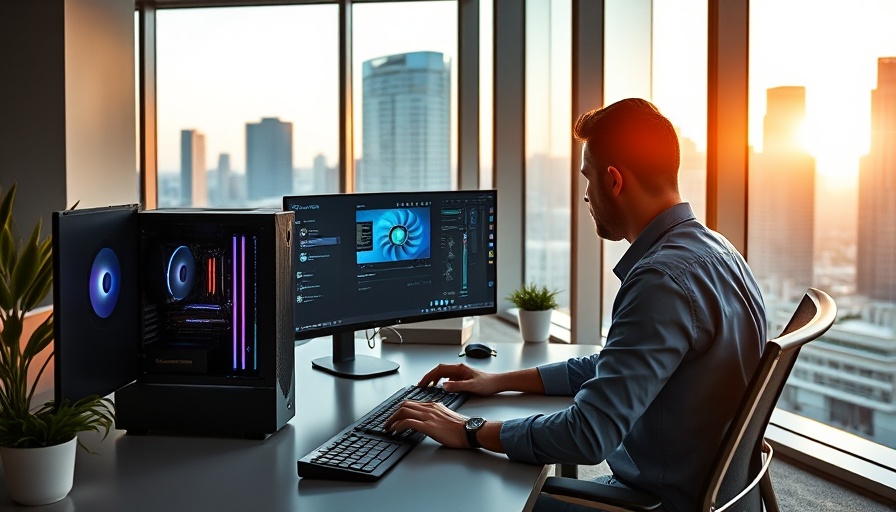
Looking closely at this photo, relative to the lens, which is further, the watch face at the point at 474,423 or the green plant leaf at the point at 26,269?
the watch face at the point at 474,423

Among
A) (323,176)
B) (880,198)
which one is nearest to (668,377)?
(880,198)

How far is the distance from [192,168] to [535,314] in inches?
196

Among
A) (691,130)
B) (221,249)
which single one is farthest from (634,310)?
(691,130)

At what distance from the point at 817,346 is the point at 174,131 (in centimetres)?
552

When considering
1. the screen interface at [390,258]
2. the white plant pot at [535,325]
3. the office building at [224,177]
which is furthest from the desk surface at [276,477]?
the office building at [224,177]

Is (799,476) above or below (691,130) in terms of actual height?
below

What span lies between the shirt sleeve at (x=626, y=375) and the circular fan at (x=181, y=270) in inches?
31.1

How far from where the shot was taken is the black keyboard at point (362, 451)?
148 cm

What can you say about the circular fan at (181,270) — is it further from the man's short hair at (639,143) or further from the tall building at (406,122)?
the tall building at (406,122)

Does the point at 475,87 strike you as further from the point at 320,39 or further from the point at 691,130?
the point at 691,130

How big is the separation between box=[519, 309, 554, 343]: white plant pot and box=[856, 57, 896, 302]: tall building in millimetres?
1252

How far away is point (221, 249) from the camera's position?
1.70 metres

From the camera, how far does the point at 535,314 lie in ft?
8.99

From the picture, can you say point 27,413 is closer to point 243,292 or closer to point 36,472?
point 36,472
